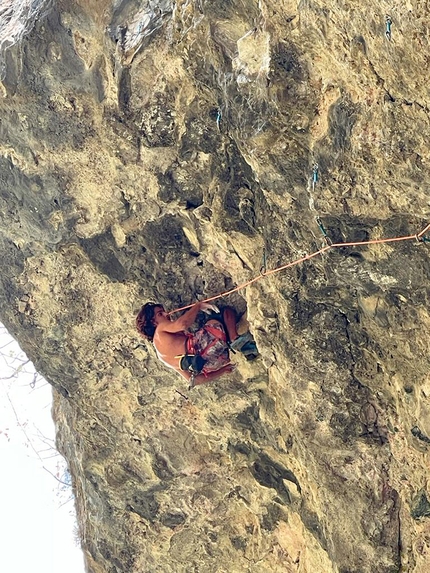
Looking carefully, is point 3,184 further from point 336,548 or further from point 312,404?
point 336,548

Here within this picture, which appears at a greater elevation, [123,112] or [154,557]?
[123,112]

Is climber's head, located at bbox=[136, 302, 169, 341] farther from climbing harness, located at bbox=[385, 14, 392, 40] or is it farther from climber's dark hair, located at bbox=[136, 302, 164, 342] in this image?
climbing harness, located at bbox=[385, 14, 392, 40]

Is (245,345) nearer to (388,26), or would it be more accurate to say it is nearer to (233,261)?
(233,261)

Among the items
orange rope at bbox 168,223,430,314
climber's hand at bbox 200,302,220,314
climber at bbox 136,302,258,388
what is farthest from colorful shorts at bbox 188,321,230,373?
orange rope at bbox 168,223,430,314

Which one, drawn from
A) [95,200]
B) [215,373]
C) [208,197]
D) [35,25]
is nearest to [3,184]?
[95,200]

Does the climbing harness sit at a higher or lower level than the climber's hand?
lower

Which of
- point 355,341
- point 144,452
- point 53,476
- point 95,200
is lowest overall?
point 355,341

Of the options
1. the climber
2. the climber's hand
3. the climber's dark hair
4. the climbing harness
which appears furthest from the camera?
the climber's hand
